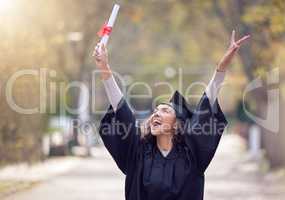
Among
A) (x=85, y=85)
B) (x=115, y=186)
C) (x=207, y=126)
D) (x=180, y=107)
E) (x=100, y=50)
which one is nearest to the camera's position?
(x=100, y=50)

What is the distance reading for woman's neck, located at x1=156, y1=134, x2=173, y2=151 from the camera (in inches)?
265

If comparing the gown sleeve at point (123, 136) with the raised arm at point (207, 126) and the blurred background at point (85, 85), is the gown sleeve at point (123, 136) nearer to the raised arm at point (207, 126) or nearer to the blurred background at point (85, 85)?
the raised arm at point (207, 126)

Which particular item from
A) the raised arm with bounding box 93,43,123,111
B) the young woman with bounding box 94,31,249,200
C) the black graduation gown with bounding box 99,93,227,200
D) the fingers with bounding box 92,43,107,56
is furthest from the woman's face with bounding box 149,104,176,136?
the fingers with bounding box 92,43,107,56

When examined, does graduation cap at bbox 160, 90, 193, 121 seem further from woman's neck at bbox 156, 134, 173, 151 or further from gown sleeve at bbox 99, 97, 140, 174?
gown sleeve at bbox 99, 97, 140, 174

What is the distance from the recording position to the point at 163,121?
670cm

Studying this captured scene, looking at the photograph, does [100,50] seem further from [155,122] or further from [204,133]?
[204,133]

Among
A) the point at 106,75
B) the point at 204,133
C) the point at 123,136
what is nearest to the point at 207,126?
the point at 204,133

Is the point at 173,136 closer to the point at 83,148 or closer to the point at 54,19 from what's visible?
the point at 54,19

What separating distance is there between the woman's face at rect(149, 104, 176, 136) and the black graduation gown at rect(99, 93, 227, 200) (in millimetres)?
118

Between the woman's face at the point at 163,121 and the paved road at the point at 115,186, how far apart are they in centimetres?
1007

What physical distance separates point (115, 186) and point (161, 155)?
13.8 m

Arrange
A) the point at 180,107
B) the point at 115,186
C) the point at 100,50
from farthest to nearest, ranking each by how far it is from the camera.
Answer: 1. the point at 115,186
2. the point at 180,107
3. the point at 100,50

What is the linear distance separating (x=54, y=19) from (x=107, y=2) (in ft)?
12.9

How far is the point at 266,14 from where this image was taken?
22750mm
